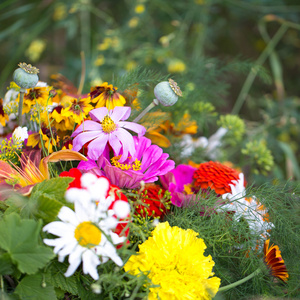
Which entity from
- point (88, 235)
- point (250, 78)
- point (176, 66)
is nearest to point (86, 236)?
point (88, 235)

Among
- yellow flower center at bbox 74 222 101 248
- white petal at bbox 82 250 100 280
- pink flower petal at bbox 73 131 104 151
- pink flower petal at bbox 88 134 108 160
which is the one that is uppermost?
pink flower petal at bbox 73 131 104 151

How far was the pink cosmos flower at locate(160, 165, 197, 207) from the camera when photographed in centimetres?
39

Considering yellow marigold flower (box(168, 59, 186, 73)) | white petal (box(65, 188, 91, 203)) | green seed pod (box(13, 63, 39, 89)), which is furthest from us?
yellow marigold flower (box(168, 59, 186, 73))

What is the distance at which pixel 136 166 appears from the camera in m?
0.37

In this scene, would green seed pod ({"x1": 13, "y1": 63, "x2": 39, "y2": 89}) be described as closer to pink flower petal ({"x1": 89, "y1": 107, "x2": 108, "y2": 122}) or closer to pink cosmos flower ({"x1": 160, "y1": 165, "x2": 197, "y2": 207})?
pink flower petal ({"x1": 89, "y1": 107, "x2": 108, "y2": 122})

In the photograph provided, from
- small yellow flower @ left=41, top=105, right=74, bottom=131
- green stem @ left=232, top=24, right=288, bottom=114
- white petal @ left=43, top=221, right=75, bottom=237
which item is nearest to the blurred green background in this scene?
green stem @ left=232, top=24, right=288, bottom=114

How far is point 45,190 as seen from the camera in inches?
12.8

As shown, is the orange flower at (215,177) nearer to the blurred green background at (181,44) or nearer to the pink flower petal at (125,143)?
the pink flower petal at (125,143)

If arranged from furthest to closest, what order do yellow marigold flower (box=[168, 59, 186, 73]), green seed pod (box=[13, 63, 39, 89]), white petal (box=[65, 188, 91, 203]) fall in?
yellow marigold flower (box=[168, 59, 186, 73]), green seed pod (box=[13, 63, 39, 89]), white petal (box=[65, 188, 91, 203])

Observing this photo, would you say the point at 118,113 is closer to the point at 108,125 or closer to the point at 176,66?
the point at 108,125

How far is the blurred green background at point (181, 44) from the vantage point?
949 mm

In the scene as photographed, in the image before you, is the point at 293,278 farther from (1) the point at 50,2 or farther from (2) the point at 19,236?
(1) the point at 50,2

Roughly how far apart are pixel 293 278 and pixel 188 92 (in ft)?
1.18

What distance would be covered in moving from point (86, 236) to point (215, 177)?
0.65ft
